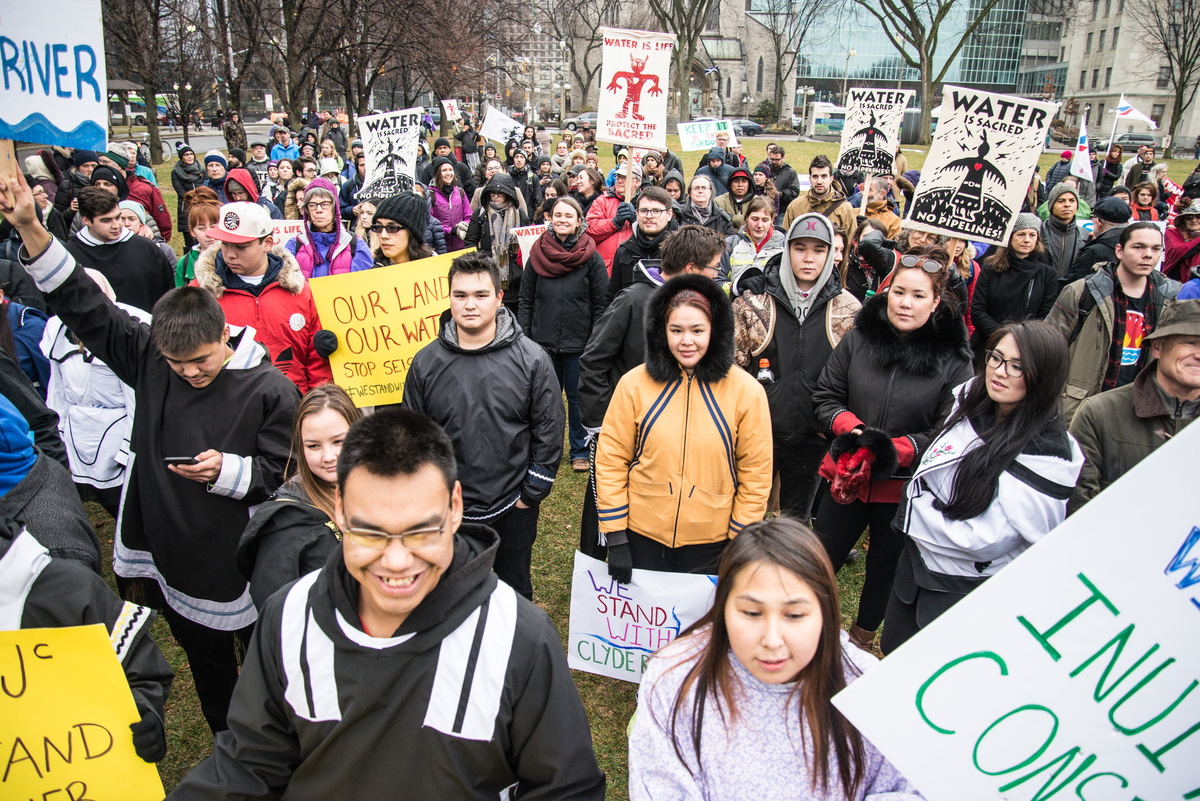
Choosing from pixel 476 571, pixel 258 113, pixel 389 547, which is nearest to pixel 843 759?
pixel 476 571

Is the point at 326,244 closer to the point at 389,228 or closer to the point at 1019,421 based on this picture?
the point at 389,228

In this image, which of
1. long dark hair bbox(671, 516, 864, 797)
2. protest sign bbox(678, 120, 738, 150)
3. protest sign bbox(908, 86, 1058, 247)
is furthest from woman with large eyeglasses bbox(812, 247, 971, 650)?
protest sign bbox(678, 120, 738, 150)

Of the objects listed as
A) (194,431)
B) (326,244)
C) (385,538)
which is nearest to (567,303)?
(326,244)

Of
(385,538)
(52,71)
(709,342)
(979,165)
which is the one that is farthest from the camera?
(979,165)

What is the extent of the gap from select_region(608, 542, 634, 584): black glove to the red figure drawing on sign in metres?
5.97

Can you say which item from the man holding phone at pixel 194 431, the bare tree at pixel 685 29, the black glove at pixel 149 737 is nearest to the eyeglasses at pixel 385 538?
the black glove at pixel 149 737

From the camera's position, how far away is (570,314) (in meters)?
5.65

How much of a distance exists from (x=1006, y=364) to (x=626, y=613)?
1.85m

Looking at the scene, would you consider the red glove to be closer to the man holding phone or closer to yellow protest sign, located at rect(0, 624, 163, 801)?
the man holding phone

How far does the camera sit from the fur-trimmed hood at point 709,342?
3080mm

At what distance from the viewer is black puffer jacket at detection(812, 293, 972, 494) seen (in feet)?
11.0

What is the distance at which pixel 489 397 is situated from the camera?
328 centimetres

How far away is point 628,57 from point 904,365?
5.75 meters

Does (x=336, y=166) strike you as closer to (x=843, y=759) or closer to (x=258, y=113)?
(x=843, y=759)
